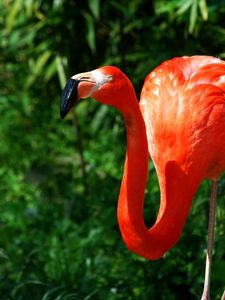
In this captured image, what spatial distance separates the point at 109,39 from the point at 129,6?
37cm

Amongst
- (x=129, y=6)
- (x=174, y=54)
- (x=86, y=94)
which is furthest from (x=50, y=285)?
(x=129, y=6)

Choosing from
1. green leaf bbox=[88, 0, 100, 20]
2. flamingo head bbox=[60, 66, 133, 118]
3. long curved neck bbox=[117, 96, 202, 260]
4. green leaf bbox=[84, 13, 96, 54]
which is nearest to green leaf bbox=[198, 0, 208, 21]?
Answer: green leaf bbox=[88, 0, 100, 20]

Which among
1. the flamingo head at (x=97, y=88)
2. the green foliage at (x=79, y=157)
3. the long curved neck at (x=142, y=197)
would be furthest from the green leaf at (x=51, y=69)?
the flamingo head at (x=97, y=88)

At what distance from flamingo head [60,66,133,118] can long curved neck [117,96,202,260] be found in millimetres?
95

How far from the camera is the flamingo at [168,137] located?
310 centimetres

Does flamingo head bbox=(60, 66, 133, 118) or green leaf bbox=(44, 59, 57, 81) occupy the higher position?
flamingo head bbox=(60, 66, 133, 118)

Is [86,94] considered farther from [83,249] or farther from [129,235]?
[83,249]

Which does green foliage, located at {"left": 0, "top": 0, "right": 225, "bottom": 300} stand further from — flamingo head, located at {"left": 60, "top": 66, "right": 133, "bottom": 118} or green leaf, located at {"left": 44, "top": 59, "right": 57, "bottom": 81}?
flamingo head, located at {"left": 60, "top": 66, "right": 133, "bottom": 118}

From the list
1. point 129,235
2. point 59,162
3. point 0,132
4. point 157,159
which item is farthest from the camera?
point 0,132

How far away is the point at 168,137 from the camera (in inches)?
139

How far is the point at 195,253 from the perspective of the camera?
4.24 metres

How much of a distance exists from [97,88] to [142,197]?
52cm

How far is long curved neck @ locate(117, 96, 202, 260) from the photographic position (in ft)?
10.4

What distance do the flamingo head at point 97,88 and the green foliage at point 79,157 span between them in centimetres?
117
